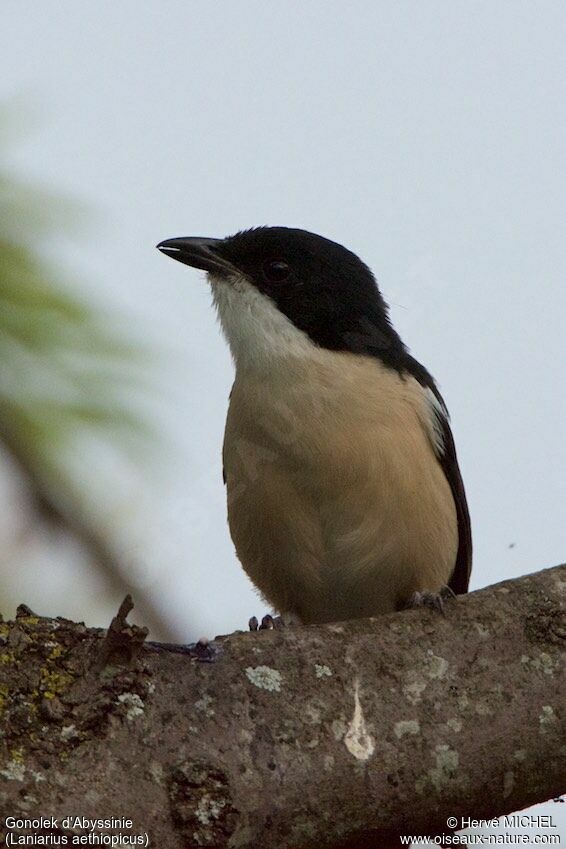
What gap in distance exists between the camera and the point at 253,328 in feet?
19.9

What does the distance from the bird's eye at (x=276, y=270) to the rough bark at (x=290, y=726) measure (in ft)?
7.75

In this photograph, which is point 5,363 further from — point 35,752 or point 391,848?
point 391,848

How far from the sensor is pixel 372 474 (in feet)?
17.9

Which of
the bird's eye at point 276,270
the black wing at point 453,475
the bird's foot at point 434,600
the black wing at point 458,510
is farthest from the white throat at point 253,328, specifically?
the bird's foot at point 434,600

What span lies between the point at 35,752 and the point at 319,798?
0.95 m

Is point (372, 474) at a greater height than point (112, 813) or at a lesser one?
greater

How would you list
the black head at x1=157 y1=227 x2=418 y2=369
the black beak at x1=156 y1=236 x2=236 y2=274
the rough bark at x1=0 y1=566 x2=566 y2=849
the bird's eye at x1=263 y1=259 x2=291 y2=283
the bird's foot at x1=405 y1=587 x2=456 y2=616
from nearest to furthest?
the rough bark at x1=0 y1=566 x2=566 y2=849 → the bird's foot at x1=405 y1=587 x2=456 y2=616 → the black head at x1=157 y1=227 x2=418 y2=369 → the bird's eye at x1=263 y1=259 x2=291 y2=283 → the black beak at x1=156 y1=236 x2=236 y2=274

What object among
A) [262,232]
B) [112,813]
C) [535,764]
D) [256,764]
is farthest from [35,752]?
[262,232]

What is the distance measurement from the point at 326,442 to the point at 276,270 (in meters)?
1.25

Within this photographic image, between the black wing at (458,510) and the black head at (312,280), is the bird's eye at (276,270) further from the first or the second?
the black wing at (458,510)

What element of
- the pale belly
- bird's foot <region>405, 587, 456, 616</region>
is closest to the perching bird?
the pale belly

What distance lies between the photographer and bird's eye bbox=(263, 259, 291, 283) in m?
6.26

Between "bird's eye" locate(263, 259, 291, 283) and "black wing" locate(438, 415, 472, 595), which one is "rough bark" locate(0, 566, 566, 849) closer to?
"black wing" locate(438, 415, 472, 595)

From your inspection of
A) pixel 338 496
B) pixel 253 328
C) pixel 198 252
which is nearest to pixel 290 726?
pixel 338 496
